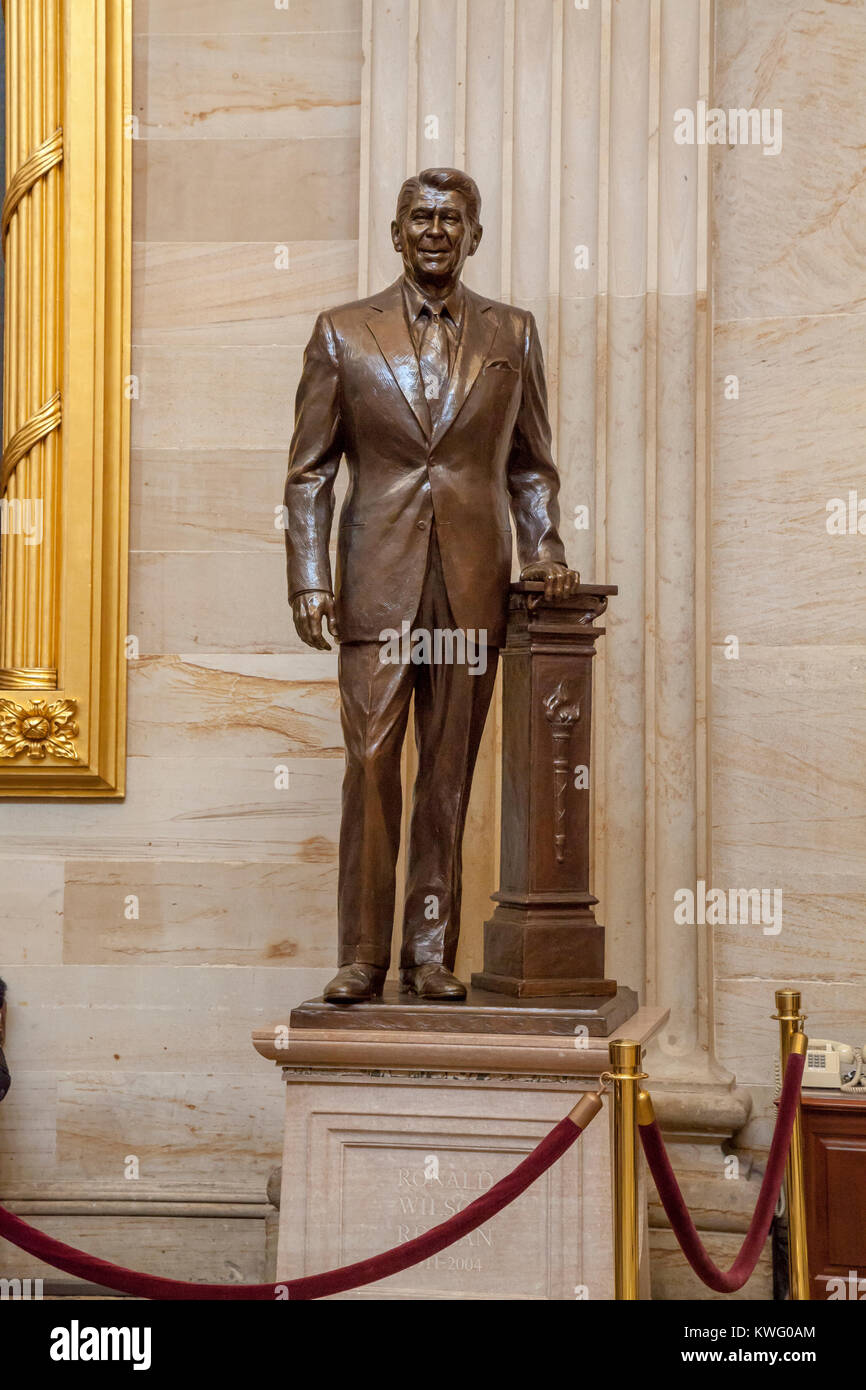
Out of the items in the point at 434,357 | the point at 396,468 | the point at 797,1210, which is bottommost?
the point at 797,1210

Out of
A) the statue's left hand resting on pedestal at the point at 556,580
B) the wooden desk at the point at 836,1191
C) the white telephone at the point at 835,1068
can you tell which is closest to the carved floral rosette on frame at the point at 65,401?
the statue's left hand resting on pedestal at the point at 556,580

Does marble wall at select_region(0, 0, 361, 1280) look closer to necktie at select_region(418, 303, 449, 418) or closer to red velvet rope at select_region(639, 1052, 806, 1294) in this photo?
necktie at select_region(418, 303, 449, 418)

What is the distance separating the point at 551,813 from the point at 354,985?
2.35 feet

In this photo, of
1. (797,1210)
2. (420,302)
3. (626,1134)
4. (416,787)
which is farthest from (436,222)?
(797,1210)

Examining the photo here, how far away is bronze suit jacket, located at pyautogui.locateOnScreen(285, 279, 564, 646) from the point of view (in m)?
4.28

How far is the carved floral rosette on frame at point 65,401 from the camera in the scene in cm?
580

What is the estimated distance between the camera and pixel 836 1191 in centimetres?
479

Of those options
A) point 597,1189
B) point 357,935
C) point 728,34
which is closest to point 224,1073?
point 357,935

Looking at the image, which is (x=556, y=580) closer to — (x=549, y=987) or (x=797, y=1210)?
(x=549, y=987)

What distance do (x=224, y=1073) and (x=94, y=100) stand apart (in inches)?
148

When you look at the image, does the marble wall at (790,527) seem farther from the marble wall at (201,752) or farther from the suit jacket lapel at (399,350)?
the suit jacket lapel at (399,350)

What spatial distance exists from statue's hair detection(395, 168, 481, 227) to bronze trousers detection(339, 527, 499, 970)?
3.08 feet

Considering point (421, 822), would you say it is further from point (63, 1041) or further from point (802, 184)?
point (802, 184)

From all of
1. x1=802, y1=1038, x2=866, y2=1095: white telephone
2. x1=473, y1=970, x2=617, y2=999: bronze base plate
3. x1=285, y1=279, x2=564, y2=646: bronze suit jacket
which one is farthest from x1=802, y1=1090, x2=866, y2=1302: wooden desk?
x1=285, y1=279, x2=564, y2=646: bronze suit jacket
